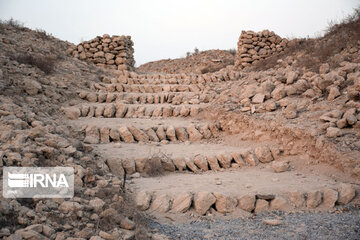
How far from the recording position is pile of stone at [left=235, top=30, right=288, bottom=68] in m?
11.1

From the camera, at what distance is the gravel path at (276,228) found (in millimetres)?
3074

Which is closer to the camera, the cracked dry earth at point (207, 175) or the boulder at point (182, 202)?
the cracked dry earth at point (207, 175)

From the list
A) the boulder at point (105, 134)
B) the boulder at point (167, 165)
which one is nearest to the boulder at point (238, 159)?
the boulder at point (167, 165)

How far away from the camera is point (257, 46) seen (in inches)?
445

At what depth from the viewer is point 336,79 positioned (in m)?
5.93

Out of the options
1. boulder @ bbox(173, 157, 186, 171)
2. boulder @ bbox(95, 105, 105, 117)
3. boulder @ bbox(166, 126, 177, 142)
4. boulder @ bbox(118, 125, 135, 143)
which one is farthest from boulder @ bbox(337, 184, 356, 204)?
boulder @ bbox(95, 105, 105, 117)

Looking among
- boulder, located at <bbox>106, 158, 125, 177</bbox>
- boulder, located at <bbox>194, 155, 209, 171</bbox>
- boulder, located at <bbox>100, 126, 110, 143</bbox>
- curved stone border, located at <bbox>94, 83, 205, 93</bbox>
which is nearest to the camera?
boulder, located at <bbox>106, 158, 125, 177</bbox>

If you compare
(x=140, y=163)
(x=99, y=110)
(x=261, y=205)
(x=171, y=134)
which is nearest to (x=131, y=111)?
(x=99, y=110)

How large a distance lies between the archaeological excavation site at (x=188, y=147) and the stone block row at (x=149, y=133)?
23 mm

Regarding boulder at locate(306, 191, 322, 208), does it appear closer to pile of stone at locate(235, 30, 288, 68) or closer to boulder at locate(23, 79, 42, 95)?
boulder at locate(23, 79, 42, 95)

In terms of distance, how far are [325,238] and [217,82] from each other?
6.86 meters

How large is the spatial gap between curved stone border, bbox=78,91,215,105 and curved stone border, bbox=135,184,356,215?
14.0ft

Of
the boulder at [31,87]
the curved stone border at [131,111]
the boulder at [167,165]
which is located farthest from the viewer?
the curved stone border at [131,111]

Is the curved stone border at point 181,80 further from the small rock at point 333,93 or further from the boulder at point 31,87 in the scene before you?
the small rock at point 333,93
